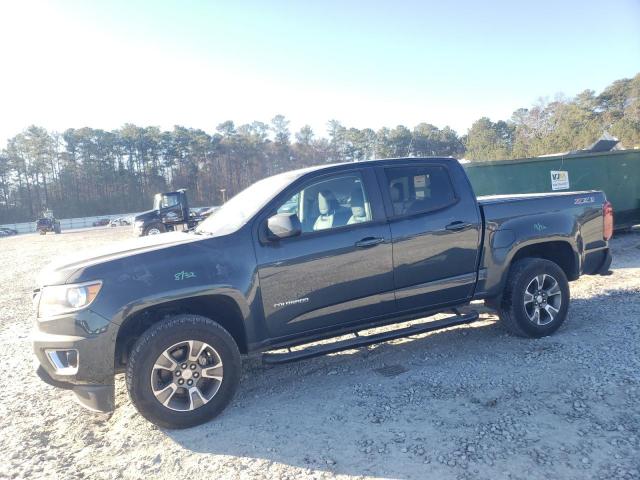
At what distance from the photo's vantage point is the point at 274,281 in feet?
12.0

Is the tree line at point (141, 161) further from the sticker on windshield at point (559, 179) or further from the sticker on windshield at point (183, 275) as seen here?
the sticker on windshield at point (183, 275)

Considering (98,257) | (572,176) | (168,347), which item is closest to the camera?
(168,347)

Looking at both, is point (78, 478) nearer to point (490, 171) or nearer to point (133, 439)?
point (133, 439)

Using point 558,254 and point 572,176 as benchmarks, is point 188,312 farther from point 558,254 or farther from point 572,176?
point 572,176

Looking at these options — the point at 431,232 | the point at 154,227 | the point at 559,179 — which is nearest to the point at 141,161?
the point at 154,227

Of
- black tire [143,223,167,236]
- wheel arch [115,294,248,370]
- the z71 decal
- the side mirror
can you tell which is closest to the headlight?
wheel arch [115,294,248,370]

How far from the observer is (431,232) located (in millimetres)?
4227

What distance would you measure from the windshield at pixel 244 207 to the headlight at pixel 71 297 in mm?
1058

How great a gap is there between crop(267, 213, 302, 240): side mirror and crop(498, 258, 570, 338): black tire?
247 cm

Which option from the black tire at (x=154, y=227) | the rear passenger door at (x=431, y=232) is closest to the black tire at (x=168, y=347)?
the rear passenger door at (x=431, y=232)

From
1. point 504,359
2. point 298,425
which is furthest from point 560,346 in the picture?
point 298,425

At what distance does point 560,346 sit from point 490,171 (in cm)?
672

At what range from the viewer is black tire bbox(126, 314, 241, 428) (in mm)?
3285

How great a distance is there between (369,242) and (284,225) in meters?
0.84
